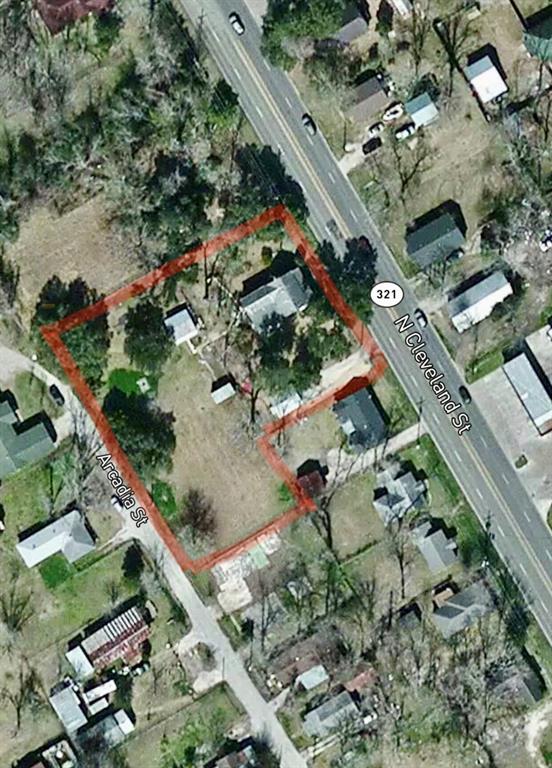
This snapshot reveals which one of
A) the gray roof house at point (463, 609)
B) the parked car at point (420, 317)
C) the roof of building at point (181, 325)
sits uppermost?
the roof of building at point (181, 325)

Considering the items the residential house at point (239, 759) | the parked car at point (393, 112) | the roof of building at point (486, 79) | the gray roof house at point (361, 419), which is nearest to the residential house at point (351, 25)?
the parked car at point (393, 112)

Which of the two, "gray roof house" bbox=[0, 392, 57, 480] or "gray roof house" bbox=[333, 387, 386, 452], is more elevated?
"gray roof house" bbox=[0, 392, 57, 480]

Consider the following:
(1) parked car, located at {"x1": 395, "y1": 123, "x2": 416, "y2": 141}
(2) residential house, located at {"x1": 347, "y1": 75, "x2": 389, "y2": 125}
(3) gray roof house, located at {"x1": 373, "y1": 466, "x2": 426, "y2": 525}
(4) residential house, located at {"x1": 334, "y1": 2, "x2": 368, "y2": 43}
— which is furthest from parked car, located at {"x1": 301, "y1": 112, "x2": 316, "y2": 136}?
(3) gray roof house, located at {"x1": 373, "y1": 466, "x2": 426, "y2": 525}

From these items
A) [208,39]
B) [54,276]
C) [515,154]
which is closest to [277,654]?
[54,276]

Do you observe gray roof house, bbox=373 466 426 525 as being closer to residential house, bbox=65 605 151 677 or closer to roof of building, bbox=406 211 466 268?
roof of building, bbox=406 211 466 268

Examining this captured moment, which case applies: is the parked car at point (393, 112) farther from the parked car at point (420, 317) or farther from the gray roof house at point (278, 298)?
the parked car at point (420, 317)

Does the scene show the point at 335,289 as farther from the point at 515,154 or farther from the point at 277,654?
the point at 277,654

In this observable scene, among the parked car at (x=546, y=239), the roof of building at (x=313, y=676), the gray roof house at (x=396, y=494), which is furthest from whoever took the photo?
the roof of building at (x=313, y=676)

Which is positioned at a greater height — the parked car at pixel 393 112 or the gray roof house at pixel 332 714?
the parked car at pixel 393 112
